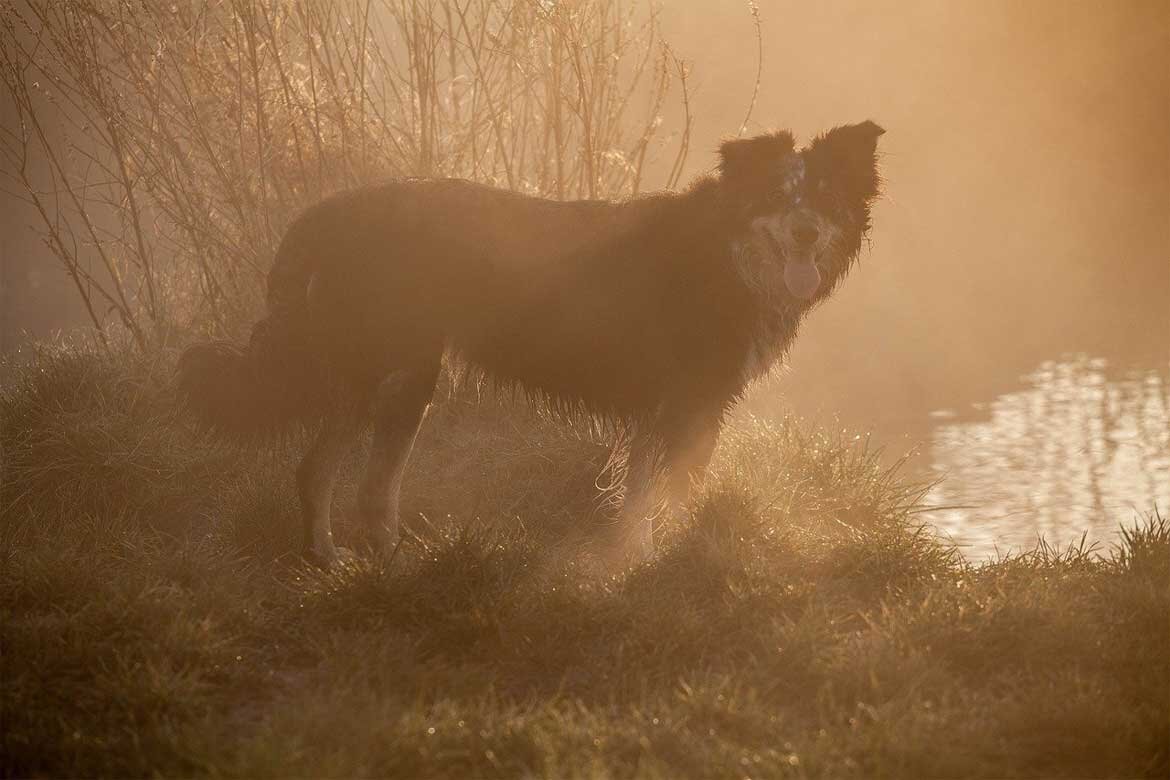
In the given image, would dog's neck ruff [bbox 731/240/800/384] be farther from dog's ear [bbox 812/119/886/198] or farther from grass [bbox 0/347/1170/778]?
grass [bbox 0/347/1170/778]

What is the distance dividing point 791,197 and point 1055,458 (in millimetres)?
5225

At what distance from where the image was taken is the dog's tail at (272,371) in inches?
208

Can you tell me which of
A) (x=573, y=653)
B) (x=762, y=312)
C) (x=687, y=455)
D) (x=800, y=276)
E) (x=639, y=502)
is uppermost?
(x=800, y=276)

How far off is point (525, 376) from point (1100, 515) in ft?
15.1

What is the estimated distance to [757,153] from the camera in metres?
5.17

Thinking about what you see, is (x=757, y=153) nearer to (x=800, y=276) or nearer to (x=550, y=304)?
(x=800, y=276)

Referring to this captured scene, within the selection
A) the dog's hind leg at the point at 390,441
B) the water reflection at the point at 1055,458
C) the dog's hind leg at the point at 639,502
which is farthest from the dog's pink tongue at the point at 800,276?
the water reflection at the point at 1055,458

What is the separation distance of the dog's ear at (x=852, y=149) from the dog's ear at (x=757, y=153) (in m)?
0.19

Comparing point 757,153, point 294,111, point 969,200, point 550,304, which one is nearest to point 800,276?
point 757,153

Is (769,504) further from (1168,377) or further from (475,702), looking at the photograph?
(1168,377)

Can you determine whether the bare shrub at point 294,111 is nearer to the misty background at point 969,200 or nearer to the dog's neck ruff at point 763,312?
the dog's neck ruff at point 763,312

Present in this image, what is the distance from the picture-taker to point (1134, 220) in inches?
670

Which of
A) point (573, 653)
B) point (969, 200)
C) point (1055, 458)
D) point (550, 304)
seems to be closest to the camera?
point (573, 653)

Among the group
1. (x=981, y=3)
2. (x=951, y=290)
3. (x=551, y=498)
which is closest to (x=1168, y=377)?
(x=951, y=290)
